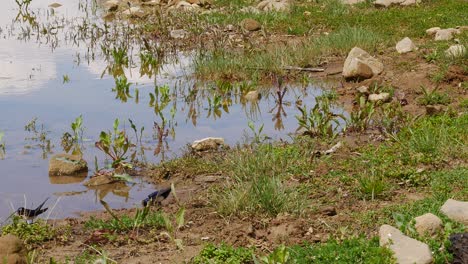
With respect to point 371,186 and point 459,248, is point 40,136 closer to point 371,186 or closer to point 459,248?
point 371,186

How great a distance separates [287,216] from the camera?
21.2ft

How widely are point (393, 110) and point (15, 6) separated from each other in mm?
17552

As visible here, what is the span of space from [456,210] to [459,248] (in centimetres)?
76

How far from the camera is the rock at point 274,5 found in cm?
1994

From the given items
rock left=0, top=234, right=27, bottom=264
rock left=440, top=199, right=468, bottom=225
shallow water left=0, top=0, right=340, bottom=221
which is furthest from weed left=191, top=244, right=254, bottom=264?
shallow water left=0, top=0, right=340, bottom=221

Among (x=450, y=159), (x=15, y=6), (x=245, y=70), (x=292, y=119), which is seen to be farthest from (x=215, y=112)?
(x=15, y=6)

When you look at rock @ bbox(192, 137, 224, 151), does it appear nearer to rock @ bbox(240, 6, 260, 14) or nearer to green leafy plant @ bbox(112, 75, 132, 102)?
green leafy plant @ bbox(112, 75, 132, 102)

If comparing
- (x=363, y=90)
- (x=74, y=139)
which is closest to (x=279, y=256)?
(x=74, y=139)

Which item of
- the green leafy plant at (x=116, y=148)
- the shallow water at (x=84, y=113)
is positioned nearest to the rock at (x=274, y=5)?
the shallow water at (x=84, y=113)

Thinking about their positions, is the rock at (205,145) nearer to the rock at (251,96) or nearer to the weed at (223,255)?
the rock at (251,96)

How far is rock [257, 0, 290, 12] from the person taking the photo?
65.4 feet

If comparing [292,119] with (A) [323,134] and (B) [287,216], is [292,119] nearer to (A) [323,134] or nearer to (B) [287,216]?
(A) [323,134]

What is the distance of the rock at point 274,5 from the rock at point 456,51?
7.67 meters

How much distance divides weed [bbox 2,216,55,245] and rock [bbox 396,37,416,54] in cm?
891
